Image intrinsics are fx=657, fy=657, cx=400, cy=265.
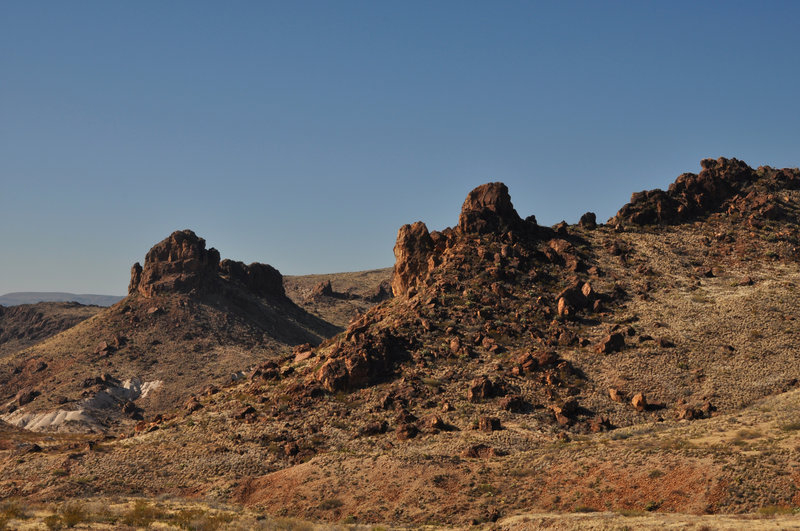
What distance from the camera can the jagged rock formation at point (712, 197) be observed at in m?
87.0

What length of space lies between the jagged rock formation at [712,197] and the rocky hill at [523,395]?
1.29 ft

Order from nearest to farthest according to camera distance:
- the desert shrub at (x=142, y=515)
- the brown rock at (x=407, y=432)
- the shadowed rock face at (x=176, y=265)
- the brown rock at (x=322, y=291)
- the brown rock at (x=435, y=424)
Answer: the desert shrub at (x=142, y=515), the brown rock at (x=407, y=432), the brown rock at (x=435, y=424), the shadowed rock face at (x=176, y=265), the brown rock at (x=322, y=291)

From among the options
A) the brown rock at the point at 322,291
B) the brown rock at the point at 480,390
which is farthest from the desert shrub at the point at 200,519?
the brown rock at the point at 322,291

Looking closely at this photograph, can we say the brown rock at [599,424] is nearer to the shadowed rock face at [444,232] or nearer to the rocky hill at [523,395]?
the rocky hill at [523,395]

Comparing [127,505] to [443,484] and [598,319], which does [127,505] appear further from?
[598,319]

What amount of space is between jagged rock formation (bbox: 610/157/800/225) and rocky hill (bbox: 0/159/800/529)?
39 cm

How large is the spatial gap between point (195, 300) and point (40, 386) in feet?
107

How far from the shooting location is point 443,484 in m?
44.5

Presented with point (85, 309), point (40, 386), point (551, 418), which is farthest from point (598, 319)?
point (85, 309)

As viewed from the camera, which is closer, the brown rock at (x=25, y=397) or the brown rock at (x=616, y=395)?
the brown rock at (x=616, y=395)

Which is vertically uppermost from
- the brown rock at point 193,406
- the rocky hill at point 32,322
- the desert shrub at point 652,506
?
the rocky hill at point 32,322

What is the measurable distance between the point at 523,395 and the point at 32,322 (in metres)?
152

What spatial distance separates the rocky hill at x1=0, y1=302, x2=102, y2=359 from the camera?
523 ft

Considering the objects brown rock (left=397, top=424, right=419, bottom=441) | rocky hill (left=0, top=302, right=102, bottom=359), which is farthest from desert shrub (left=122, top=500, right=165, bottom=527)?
rocky hill (left=0, top=302, right=102, bottom=359)
